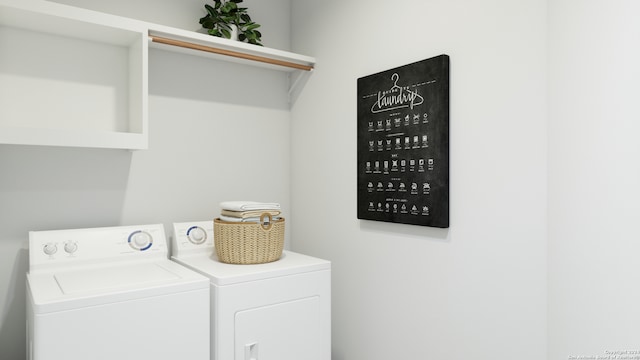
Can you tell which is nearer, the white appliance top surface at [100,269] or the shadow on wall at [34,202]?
the white appliance top surface at [100,269]

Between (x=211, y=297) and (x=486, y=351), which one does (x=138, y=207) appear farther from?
(x=486, y=351)

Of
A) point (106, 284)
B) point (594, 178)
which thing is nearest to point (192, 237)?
point (106, 284)

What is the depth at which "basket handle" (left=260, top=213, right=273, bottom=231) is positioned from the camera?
189 cm

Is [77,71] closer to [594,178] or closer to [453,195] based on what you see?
[453,195]

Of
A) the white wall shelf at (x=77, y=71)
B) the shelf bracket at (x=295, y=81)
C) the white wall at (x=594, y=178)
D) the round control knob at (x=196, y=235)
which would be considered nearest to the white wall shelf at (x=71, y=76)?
the white wall shelf at (x=77, y=71)

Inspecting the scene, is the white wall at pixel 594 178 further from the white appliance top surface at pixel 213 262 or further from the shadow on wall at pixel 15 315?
the shadow on wall at pixel 15 315

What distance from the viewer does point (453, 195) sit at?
172 cm

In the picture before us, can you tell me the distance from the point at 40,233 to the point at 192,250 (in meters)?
0.61

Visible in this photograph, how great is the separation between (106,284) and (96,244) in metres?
0.40

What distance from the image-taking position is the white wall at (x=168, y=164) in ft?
5.93

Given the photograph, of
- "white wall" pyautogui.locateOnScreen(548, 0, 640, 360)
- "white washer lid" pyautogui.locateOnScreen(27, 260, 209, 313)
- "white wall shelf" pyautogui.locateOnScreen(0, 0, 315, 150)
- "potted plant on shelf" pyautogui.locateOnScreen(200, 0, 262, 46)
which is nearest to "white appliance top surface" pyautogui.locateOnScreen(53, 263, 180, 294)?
"white washer lid" pyautogui.locateOnScreen(27, 260, 209, 313)

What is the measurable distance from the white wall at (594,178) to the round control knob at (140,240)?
1593 mm

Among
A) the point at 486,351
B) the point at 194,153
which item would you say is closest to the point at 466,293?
the point at 486,351

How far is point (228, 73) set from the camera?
2.37 m
